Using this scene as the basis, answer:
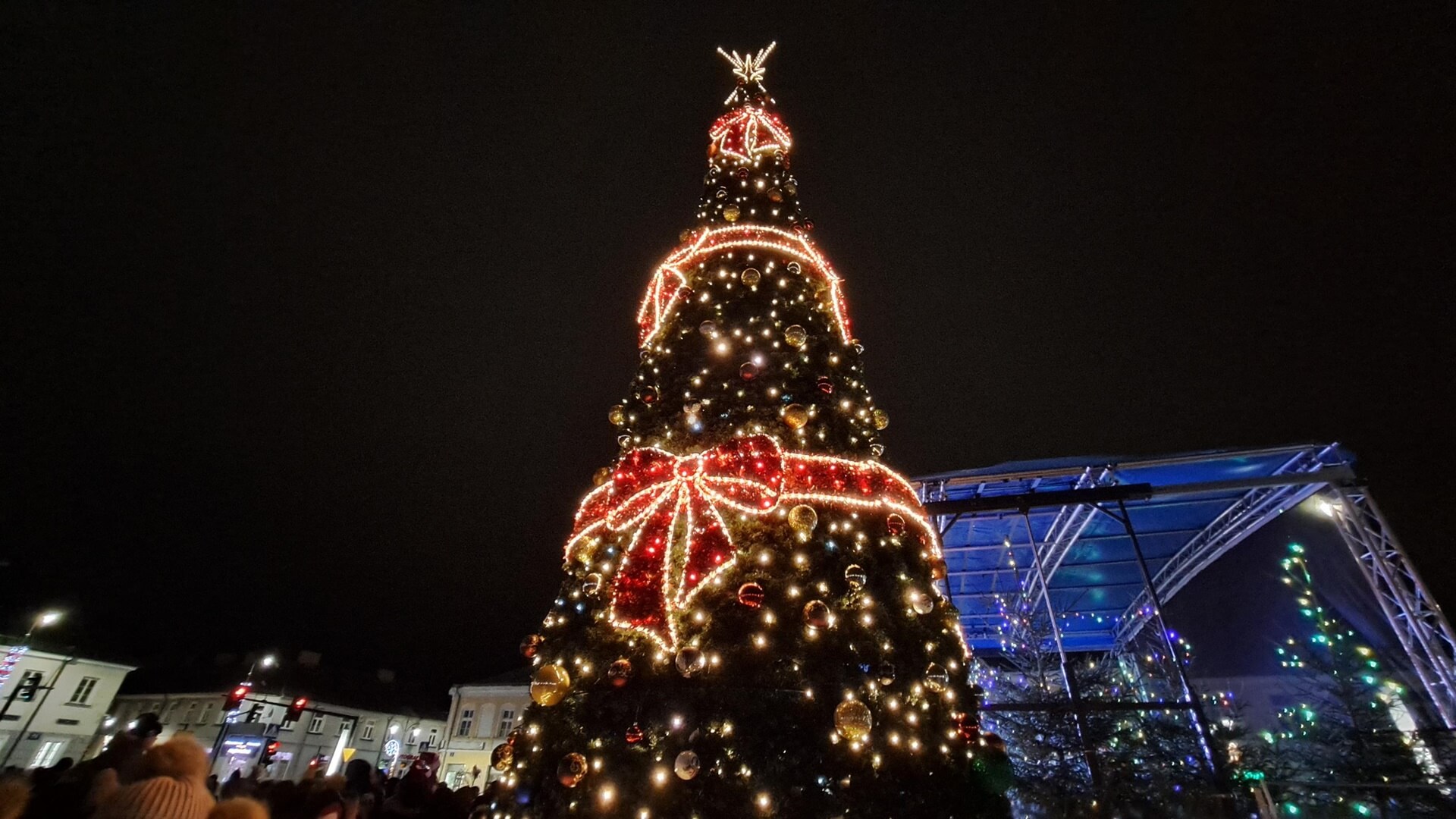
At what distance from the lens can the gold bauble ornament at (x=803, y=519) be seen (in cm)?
390

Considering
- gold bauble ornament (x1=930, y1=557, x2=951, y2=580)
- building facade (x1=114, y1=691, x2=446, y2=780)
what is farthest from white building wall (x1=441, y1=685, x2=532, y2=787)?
gold bauble ornament (x1=930, y1=557, x2=951, y2=580)

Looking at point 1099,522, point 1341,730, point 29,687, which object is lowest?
point 1341,730

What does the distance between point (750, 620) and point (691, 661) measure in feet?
1.49

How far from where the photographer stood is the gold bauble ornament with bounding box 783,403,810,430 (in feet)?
14.8

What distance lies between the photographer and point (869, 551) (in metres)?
4.29

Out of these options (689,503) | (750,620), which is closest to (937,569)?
(750,620)

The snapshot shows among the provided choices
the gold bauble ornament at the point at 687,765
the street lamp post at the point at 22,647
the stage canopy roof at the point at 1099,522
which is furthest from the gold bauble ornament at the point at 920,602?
the street lamp post at the point at 22,647

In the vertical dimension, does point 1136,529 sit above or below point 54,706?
above

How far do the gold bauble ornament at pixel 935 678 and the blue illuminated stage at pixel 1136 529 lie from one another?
6.83m

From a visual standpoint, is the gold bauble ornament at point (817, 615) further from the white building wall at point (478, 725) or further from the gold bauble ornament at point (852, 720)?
the white building wall at point (478, 725)

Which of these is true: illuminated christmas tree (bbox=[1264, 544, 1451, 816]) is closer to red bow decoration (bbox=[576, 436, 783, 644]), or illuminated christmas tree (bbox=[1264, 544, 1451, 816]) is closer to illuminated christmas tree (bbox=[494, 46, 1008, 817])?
illuminated christmas tree (bbox=[494, 46, 1008, 817])

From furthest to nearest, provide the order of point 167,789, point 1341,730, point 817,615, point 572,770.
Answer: point 1341,730 < point 817,615 < point 572,770 < point 167,789

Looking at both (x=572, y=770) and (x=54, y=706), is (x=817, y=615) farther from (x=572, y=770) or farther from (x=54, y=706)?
(x=54, y=706)

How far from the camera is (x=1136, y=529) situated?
12586mm
